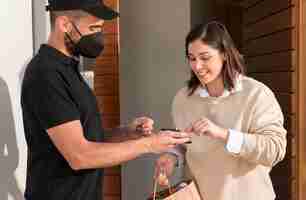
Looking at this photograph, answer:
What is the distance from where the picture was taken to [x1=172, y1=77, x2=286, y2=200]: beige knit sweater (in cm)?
172

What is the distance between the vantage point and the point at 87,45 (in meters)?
1.62

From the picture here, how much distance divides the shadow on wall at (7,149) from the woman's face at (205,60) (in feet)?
2.42

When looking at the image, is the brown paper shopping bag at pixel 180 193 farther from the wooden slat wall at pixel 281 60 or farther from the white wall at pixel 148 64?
the white wall at pixel 148 64

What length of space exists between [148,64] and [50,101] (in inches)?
83.8

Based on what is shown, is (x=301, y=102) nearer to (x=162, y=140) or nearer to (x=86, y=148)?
(x=162, y=140)

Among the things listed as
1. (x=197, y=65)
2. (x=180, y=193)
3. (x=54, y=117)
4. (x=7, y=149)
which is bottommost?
(x=180, y=193)

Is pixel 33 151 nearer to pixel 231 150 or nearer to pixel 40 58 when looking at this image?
pixel 40 58

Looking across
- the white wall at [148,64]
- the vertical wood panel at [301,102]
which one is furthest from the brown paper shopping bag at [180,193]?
the white wall at [148,64]

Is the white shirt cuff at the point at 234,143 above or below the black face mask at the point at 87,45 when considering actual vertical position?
below

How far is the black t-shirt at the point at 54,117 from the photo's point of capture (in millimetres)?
1453

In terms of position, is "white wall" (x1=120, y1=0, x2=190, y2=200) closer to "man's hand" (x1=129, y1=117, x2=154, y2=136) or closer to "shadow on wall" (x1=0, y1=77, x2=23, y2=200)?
"man's hand" (x1=129, y1=117, x2=154, y2=136)

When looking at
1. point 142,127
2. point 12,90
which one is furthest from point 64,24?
point 142,127

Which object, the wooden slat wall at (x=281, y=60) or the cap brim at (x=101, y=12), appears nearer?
the cap brim at (x=101, y=12)

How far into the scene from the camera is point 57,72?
58.9 inches
